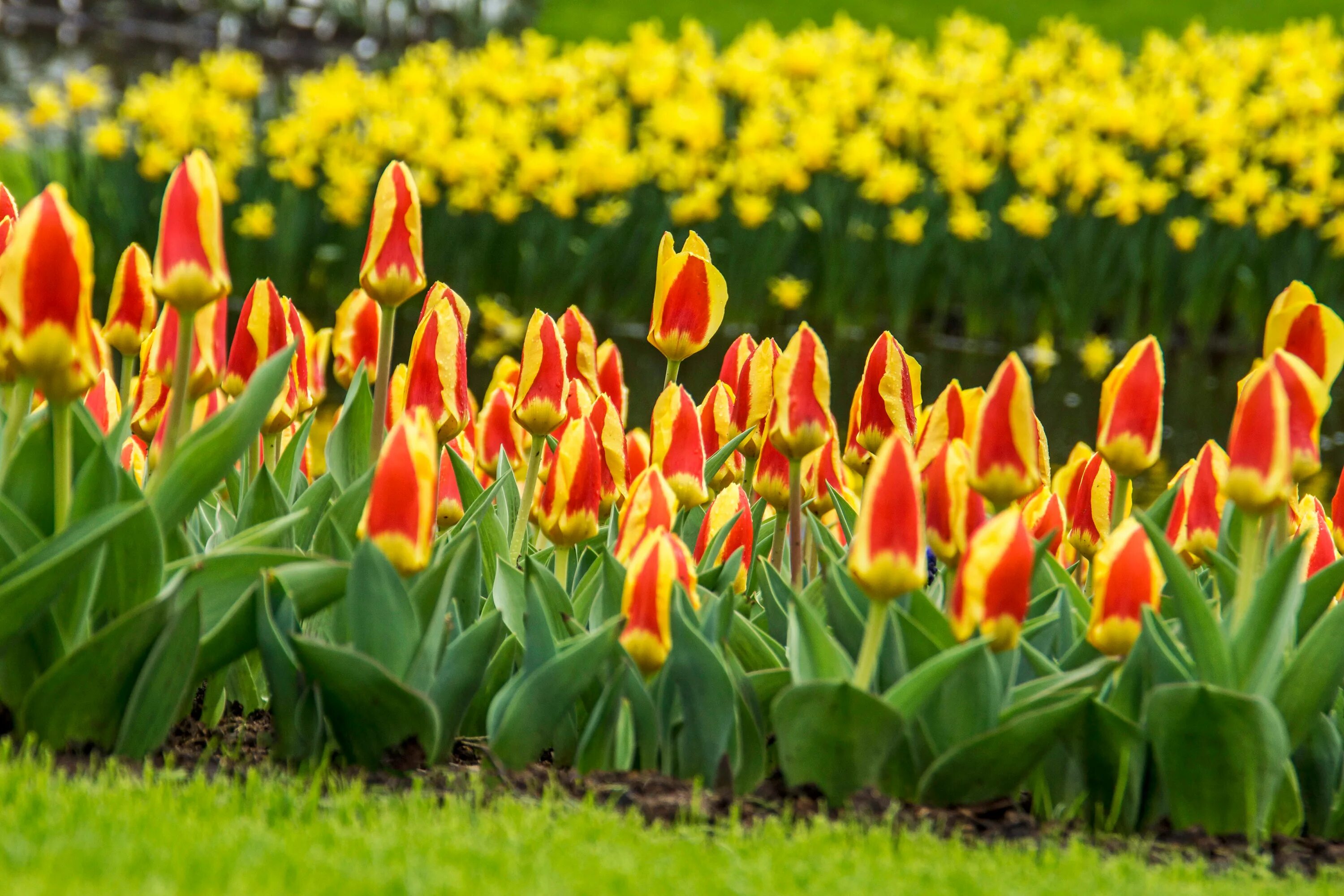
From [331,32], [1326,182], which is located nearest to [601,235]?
[1326,182]

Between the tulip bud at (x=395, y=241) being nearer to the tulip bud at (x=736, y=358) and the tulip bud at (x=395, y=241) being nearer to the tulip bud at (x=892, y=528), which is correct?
the tulip bud at (x=736, y=358)

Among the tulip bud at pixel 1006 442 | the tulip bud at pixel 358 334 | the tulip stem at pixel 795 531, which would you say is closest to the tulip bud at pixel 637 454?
the tulip stem at pixel 795 531

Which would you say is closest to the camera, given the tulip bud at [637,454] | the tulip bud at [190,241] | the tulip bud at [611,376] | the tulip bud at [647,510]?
the tulip bud at [190,241]

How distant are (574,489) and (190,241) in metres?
0.70

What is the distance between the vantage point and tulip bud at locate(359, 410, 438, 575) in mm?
1937

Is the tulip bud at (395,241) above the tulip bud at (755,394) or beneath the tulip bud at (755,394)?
above

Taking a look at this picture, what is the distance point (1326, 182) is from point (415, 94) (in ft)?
16.4

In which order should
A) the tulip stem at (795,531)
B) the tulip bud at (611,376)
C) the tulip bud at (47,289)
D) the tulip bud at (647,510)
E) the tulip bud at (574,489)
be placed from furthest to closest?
the tulip bud at (611,376)
the tulip stem at (795,531)
the tulip bud at (574,489)
the tulip bud at (647,510)
the tulip bud at (47,289)

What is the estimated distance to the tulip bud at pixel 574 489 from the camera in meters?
2.33

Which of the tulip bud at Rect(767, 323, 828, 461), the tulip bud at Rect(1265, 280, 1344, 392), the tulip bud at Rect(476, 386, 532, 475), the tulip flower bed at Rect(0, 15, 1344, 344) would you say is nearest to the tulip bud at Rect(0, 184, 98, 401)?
the tulip bud at Rect(767, 323, 828, 461)

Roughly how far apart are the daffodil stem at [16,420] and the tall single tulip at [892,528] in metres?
1.11

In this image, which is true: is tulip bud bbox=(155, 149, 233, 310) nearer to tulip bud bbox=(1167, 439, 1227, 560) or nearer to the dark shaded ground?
the dark shaded ground

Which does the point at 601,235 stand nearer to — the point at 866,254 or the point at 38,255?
the point at 866,254

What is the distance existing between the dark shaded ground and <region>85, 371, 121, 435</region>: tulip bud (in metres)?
0.70
